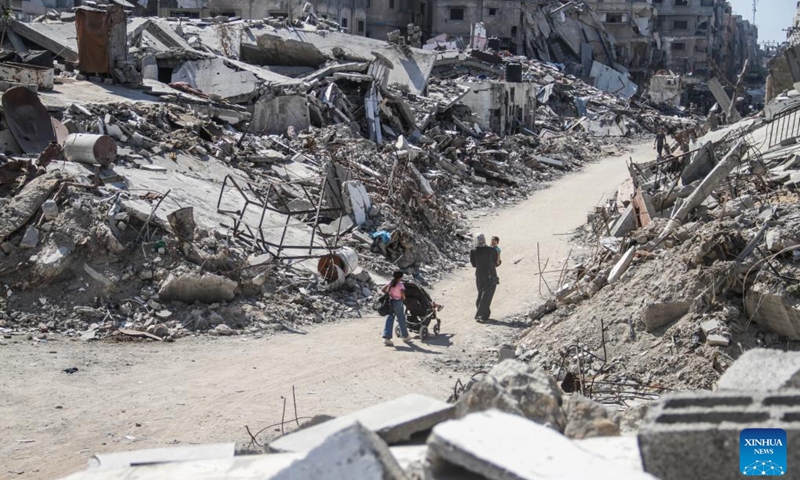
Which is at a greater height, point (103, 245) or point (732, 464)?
point (732, 464)

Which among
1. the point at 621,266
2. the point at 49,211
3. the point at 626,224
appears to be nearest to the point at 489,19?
the point at 626,224

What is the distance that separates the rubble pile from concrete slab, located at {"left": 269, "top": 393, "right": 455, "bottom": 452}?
341 centimetres

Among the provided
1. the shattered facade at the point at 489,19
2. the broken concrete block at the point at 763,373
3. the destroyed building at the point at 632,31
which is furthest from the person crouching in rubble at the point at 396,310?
the destroyed building at the point at 632,31

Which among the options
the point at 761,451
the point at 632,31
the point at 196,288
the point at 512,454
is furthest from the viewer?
the point at 632,31

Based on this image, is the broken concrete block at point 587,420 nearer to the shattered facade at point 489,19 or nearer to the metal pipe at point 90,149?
the metal pipe at point 90,149

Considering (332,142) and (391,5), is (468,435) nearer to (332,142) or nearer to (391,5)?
(332,142)

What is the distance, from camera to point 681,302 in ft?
29.7

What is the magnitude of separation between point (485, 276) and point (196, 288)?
12.7 feet

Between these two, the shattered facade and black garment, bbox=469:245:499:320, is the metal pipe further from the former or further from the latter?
the shattered facade

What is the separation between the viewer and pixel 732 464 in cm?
352

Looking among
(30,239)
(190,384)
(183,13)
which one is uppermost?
(183,13)

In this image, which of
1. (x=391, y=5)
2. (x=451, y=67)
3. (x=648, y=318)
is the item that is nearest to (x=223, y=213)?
(x=648, y=318)

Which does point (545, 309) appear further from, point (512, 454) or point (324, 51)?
point (324, 51)

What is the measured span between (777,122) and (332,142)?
9397 millimetres
